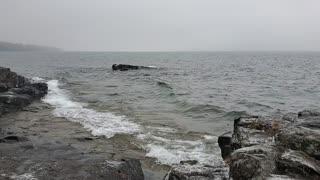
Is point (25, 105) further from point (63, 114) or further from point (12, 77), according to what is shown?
point (12, 77)

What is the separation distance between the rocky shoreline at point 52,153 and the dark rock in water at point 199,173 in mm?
1804

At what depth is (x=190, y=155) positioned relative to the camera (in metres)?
12.7

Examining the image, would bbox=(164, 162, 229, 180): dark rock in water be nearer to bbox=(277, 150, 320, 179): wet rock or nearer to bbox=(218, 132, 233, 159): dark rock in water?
bbox=(277, 150, 320, 179): wet rock

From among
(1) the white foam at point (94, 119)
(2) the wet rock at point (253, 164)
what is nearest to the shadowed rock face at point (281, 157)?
(2) the wet rock at point (253, 164)

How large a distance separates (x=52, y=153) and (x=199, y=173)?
18.8 feet

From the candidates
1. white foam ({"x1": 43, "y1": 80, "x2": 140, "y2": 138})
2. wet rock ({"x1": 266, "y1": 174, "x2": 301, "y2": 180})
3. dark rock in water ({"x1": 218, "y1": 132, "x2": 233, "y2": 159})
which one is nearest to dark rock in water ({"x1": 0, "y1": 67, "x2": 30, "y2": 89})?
white foam ({"x1": 43, "y1": 80, "x2": 140, "y2": 138})

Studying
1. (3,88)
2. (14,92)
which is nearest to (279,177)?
(14,92)

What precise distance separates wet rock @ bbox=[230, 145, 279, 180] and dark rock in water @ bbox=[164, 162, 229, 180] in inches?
24.0

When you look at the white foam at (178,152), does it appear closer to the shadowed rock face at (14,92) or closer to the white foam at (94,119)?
the white foam at (94,119)

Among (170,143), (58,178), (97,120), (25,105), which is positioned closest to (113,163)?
(58,178)

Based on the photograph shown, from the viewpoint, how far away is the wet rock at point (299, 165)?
685 centimetres

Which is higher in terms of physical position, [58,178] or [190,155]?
[58,178]

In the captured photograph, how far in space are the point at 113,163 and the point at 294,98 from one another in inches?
909

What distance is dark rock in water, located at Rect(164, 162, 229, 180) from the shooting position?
24.8ft
